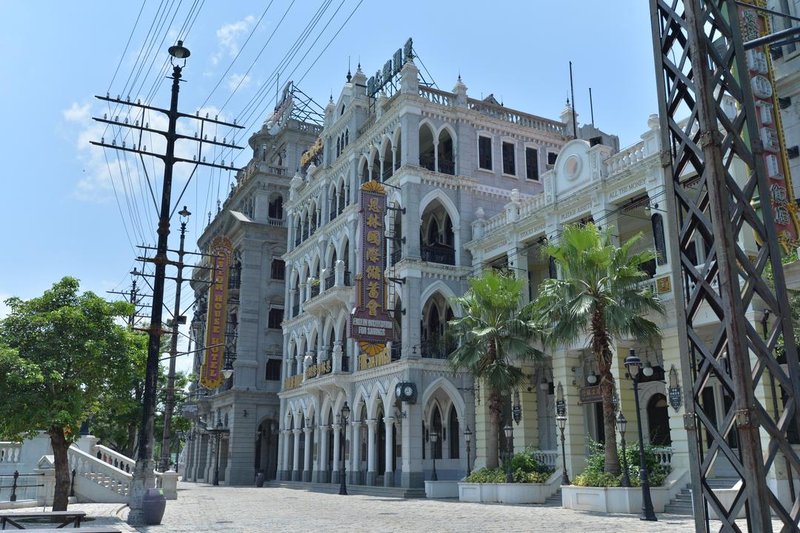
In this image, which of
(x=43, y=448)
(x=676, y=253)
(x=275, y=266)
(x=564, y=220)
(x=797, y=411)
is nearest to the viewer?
(x=797, y=411)

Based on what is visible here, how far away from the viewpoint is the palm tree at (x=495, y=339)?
1053 inches

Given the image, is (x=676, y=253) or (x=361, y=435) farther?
(x=361, y=435)

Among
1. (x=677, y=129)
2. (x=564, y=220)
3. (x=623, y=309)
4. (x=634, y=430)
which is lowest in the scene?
(x=634, y=430)

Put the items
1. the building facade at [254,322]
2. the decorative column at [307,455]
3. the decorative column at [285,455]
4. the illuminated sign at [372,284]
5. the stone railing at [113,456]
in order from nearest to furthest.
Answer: the stone railing at [113,456]
the illuminated sign at [372,284]
the decorative column at [307,455]
the decorative column at [285,455]
the building facade at [254,322]

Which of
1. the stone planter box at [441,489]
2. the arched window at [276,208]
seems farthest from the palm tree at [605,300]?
the arched window at [276,208]

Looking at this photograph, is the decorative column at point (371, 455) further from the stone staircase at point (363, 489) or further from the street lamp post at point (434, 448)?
the street lamp post at point (434, 448)

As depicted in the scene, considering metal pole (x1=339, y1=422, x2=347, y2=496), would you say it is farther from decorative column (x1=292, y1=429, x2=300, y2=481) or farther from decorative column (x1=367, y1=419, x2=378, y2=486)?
decorative column (x1=292, y1=429, x2=300, y2=481)

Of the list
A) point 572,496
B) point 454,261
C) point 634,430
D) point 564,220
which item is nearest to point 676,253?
point 572,496

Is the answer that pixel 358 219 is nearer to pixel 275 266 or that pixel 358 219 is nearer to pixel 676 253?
pixel 275 266

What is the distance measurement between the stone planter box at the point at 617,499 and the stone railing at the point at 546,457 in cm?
596

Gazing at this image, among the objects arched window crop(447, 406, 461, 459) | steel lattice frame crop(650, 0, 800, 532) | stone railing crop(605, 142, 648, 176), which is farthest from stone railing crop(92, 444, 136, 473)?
steel lattice frame crop(650, 0, 800, 532)

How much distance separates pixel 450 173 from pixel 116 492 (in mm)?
21610

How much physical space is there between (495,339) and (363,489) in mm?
12892

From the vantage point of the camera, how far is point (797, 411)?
210 inches
